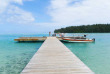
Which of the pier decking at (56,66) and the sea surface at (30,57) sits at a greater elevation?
the pier decking at (56,66)

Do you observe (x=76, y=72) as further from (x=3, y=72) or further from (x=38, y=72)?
(x=3, y=72)

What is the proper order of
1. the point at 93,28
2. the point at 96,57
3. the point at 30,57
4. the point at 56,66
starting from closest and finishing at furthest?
the point at 56,66 < the point at 96,57 < the point at 30,57 < the point at 93,28

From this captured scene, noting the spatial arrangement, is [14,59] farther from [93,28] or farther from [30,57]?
[93,28]

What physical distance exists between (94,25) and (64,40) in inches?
2980

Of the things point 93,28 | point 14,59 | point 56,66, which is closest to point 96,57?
point 56,66

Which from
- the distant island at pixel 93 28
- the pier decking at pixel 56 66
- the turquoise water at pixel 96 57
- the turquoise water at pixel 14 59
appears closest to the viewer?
the pier decking at pixel 56 66

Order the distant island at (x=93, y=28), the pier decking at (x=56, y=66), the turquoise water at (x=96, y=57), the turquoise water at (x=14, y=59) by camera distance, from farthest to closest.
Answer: the distant island at (x=93, y=28), the turquoise water at (x=96, y=57), the turquoise water at (x=14, y=59), the pier decking at (x=56, y=66)

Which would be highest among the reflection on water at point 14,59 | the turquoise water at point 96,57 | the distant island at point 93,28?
the distant island at point 93,28

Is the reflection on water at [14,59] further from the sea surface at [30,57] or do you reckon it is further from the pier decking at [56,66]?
the pier decking at [56,66]

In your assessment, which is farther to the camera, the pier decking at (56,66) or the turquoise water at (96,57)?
the turquoise water at (96,57)

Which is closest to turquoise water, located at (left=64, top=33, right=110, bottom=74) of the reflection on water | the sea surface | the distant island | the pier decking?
the sea surface

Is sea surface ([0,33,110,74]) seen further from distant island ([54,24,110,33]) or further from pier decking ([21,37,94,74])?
distant island ([54,24,110,33])

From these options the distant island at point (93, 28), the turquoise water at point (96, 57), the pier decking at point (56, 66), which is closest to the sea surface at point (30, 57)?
the turquoise water at point (96, 57)

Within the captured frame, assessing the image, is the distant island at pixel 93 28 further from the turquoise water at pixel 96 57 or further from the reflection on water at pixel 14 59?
the reflection on water at pixel 14 59
